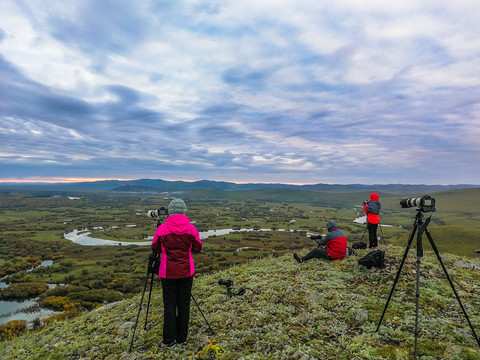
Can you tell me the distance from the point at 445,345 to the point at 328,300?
3269 mm

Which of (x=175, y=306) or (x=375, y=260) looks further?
(x=375, y=260)

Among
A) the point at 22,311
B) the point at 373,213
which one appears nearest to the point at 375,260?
the point at 373,213

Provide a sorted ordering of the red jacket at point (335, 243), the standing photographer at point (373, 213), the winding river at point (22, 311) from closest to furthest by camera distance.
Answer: the red jacket at point (335, 243), the standing photographer at point (373, 213), the winding river at point (22, 311)

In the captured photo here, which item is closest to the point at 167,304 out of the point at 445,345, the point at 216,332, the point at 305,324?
the point at 216,332

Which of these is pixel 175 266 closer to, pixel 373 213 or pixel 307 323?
pixel 307 323

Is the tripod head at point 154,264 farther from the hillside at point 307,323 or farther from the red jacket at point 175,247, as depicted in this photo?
the hillside at point 307,323

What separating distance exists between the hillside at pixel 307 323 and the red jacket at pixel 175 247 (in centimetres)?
197

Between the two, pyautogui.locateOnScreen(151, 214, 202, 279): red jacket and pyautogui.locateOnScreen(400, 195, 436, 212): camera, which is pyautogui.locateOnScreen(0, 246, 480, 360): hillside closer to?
pyautogui.locateOnScreen(151, 214, 202, 279): red jacket

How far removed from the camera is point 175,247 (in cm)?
638

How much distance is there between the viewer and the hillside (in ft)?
19.8

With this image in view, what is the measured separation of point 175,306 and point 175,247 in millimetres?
1620

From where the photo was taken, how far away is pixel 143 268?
182ft

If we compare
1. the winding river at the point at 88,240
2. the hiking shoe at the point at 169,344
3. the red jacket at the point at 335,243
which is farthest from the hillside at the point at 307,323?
the winding river at the point at 88,240

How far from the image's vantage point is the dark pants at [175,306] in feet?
21.1
